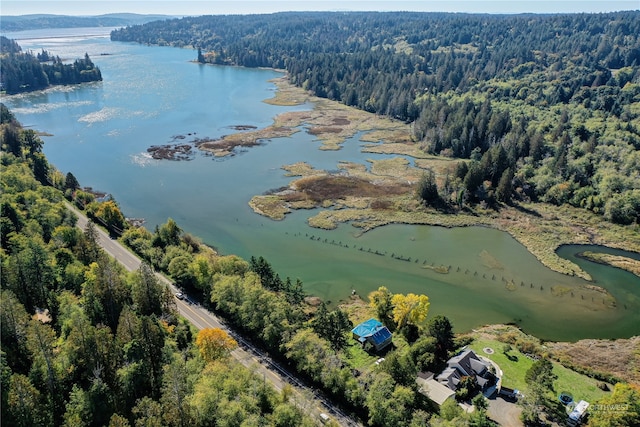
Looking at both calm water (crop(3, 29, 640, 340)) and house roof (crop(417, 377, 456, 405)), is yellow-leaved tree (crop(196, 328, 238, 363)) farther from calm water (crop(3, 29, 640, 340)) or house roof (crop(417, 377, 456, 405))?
calm water (crop(3, 29, 640, 340))

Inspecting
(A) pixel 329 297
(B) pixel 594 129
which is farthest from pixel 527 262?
(B) pixel 594 129

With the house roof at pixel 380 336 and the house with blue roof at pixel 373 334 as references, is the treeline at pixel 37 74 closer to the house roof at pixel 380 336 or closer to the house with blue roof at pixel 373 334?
the house with blue roof at pixel 373 334

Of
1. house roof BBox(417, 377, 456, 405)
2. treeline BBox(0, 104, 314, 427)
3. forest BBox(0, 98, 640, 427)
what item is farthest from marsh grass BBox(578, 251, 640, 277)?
treeline BBox(0, 104, 314, 427)

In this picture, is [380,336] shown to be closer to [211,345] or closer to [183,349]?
[211,345]

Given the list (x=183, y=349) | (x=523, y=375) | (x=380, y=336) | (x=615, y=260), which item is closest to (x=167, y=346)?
(x=183, y=349)

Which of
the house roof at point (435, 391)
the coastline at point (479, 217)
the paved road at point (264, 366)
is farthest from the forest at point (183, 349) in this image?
the coastline at point (479, 217)

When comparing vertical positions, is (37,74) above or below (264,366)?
above
